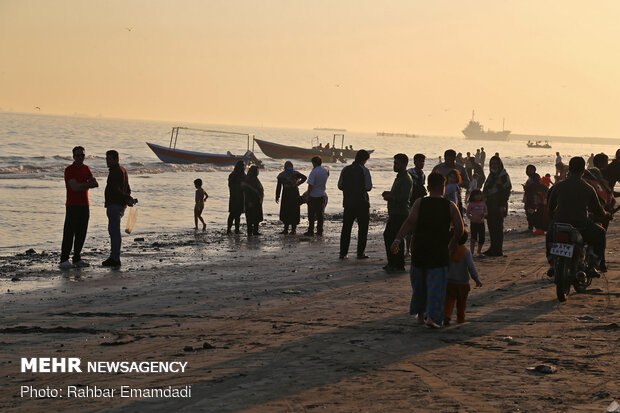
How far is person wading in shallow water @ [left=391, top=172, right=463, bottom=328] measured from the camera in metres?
6.87

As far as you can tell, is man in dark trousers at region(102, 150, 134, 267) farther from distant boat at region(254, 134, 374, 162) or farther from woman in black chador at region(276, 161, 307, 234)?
distant boat at region(254, 134, 374, 162)

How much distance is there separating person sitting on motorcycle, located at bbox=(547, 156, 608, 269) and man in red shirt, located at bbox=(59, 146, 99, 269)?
625 centimetres

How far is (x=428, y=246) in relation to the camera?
6898 mm

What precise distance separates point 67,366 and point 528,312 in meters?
4.60

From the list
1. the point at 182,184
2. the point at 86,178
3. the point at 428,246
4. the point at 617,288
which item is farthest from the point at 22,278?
the point at 182,184

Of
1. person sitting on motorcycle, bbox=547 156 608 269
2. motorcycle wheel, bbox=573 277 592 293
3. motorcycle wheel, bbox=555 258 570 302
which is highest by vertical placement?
person sitting on motorcycle, bbox=547 156 608 269

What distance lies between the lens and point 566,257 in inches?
327

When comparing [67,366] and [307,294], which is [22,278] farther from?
[67,366]

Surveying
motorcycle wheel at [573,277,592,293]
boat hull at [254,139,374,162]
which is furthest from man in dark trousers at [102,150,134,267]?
boat hull at [254,139,374,162]

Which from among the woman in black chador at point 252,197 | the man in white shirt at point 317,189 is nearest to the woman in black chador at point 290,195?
the woman in black chador at point 252,197

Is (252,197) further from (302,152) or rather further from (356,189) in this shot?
(302,152)

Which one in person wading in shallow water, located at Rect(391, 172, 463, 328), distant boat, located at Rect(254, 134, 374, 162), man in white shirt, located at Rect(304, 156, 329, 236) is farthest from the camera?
distant boat, located at Rect(254, 134, 374, 162)

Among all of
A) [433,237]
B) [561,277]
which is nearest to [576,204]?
[561,277]

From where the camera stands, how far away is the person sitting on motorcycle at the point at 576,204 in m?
8.38
